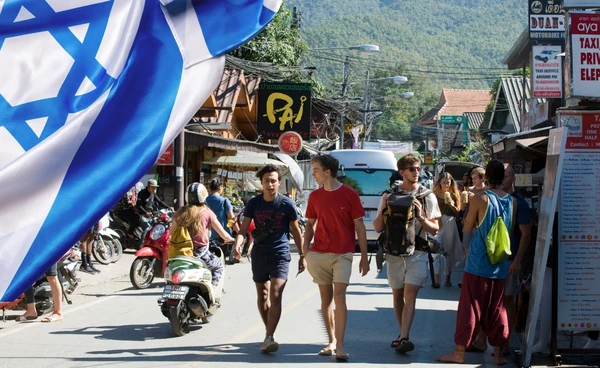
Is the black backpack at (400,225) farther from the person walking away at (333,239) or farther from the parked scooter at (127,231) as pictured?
the parked scooter at (127,231)

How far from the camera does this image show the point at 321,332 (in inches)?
396

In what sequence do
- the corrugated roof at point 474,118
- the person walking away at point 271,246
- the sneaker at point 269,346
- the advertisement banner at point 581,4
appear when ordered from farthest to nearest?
the corrugated roof at point 474,118
the person walking away at point 271,246
the sneaker at point 269,346
the advertisement banner at point 581,4

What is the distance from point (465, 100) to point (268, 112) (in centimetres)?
8572

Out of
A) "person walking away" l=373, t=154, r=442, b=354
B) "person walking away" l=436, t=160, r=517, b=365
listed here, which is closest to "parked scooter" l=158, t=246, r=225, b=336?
"person walking away" l=373, t=154, r=442, b=354

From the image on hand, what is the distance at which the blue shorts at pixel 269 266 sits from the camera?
8859 mm

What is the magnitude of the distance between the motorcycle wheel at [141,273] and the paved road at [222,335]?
248 mm

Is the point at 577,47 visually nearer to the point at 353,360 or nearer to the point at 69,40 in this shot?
the point at 353,360

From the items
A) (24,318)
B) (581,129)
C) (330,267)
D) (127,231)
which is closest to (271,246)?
(330,267)

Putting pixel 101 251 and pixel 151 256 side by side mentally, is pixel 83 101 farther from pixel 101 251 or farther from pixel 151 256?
pixel 101 251

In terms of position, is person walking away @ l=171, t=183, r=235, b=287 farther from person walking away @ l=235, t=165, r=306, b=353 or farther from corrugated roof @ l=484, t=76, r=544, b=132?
corrugated roof @ l=484, t=76, r=544, b=132

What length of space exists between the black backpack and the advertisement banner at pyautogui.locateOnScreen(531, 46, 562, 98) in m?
12.3

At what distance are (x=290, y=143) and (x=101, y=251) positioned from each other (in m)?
10.7

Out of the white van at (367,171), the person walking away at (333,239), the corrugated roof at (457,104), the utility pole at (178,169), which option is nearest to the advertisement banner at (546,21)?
the white van at (367,171)

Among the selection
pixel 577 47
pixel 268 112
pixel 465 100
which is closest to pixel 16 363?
pixel 577 47
